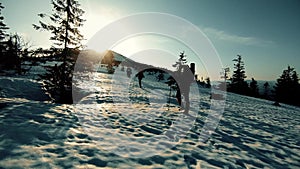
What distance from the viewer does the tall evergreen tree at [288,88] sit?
175 feet

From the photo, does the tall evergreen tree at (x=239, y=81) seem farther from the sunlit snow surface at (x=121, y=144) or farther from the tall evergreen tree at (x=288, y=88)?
the sunlit snow surface at (x=121, y=144)

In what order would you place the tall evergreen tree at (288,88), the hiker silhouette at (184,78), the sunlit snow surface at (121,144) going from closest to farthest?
1. the sunlit snow surface at (121,144)
2. the hiker silhouette at (184,78)
3. the tall evergreen tree at (288,88)

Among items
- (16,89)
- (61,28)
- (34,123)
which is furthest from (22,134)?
(16,89)

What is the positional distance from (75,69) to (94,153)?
42.4ft

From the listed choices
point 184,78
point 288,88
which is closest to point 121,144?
point 184,78

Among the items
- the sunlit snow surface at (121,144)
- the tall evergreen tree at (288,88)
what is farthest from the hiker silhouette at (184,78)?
the tall evergreen tree at (288,88)

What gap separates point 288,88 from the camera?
5391cm

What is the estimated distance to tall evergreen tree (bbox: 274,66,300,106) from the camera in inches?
2103

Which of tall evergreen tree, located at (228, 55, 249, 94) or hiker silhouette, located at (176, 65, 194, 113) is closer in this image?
hiker silhouette, located at (176, 65, 194, 113)

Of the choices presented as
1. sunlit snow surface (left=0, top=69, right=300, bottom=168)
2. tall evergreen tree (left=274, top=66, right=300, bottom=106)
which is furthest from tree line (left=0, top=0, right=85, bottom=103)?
tall evergreen tree (left=274, top=66, right=300, bottom=106)

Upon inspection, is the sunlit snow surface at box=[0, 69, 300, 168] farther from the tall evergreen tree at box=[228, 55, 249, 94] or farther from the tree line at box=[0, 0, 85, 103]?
the tall evergreen tree at box=[228, 55, 249, 94]

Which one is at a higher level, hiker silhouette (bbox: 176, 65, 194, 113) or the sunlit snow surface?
hiker silhouette (bbox: 176, 65, 194, 113)

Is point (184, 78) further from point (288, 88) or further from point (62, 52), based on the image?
point (288, 88)

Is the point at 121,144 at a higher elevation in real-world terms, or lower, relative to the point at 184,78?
lower
